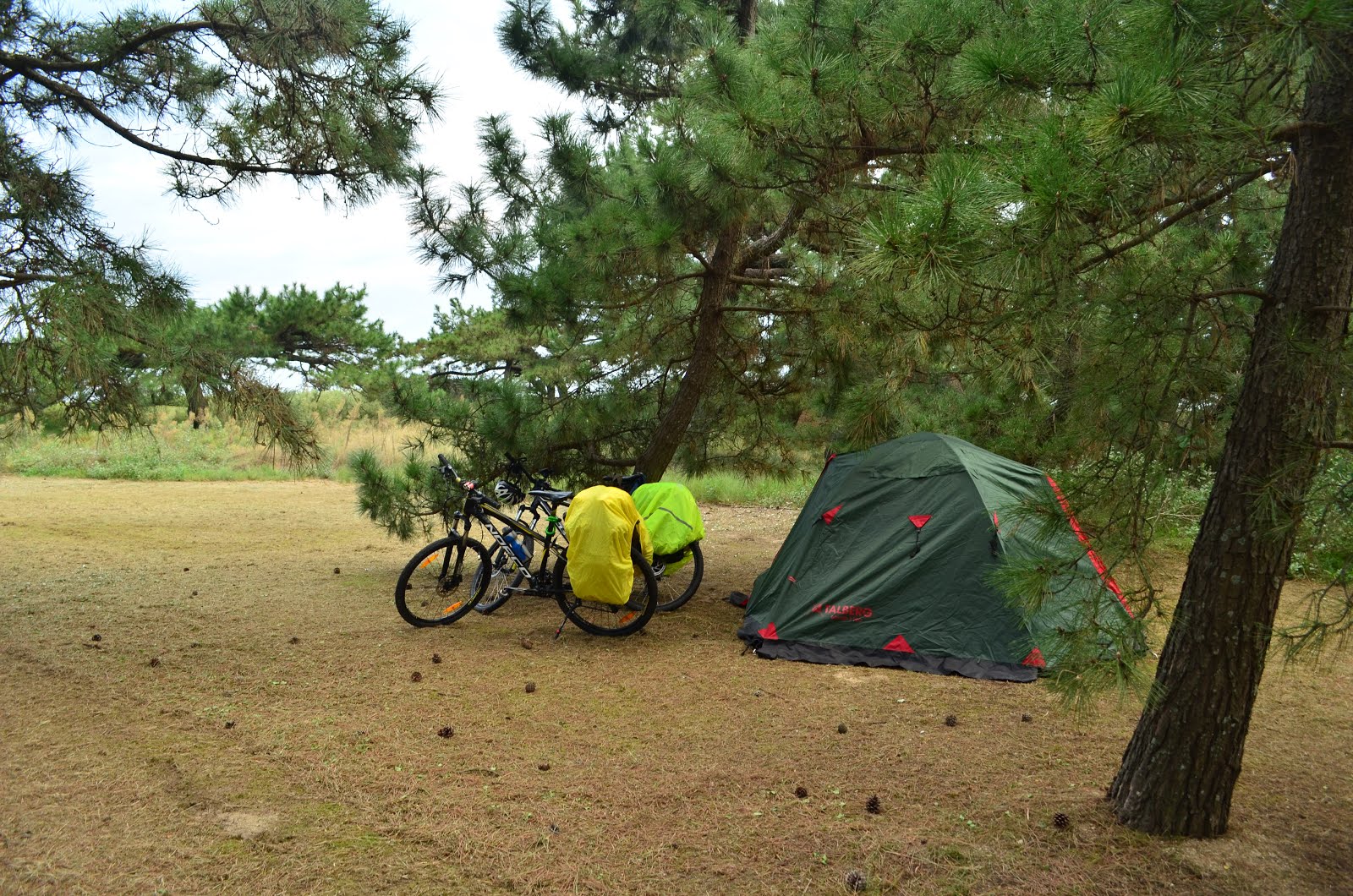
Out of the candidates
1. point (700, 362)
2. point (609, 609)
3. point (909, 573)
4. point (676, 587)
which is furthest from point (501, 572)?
point (909, 573)

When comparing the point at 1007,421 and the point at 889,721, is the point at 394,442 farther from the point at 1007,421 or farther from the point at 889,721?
the point at 889,721

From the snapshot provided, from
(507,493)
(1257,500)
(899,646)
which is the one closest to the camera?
(1257,500)

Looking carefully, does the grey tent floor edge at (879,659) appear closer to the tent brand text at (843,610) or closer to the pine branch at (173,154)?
the tent brand text at (843,610)

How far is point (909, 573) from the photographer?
4.95 meters

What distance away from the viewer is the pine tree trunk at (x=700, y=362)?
Answer: 6145 mm

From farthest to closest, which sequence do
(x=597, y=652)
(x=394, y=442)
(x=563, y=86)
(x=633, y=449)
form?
1. (x=394, y=442)
2. (x=633, y=449)
3. (x=563, y=86)
4. (x=597, y=652)

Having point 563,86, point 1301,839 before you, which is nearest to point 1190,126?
point 1301,839

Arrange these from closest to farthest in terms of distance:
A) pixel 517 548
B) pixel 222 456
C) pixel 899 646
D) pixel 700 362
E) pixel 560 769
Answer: pixel 560 769, pixel 899 646, pixel 517 548, pixel 700 362, pixel 222 456

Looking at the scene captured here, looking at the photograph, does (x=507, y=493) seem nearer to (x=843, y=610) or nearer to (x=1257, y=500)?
(x=843, y=610)

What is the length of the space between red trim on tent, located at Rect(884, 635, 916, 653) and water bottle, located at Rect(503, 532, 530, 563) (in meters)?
2.15

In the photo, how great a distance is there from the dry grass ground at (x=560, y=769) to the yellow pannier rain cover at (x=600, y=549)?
0.38 m

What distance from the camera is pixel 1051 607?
4797 mm

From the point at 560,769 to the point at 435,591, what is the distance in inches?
100

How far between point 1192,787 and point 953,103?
8.67ft
